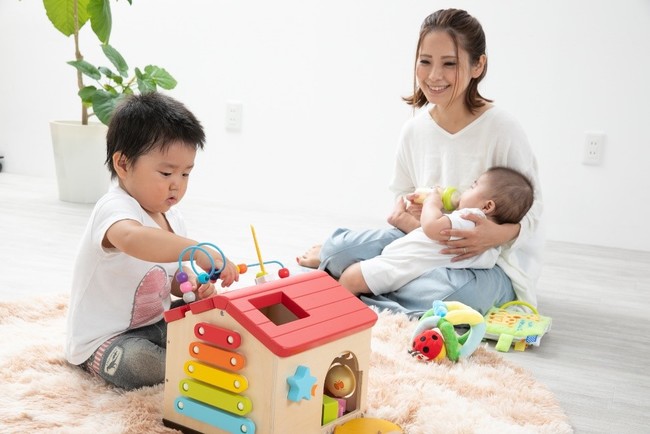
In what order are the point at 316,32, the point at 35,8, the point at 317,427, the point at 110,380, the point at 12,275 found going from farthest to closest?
the point at 35,8 → the point at 316,32 → the point at 12,275 → the point at 110,380 → the point at 317,427

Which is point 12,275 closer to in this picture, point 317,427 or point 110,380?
point 110,380

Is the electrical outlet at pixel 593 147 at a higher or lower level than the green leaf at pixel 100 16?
lower

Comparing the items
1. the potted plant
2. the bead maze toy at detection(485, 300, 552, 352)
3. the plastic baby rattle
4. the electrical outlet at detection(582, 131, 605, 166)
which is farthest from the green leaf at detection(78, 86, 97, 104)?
the electrical outlet at detection(582, 131, 605, 166)

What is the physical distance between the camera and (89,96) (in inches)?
112

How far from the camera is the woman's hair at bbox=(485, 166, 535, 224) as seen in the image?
1964mm

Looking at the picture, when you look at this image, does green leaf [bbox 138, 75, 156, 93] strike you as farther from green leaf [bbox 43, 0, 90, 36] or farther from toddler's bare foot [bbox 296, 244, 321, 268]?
toddler's bare foot [bbox 296, 244, 321, 268]

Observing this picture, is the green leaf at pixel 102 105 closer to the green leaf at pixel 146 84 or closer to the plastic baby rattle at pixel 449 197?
the green leaf at pixel 146 84

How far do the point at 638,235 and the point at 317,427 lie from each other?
211cm

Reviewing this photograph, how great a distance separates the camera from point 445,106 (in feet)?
6.81

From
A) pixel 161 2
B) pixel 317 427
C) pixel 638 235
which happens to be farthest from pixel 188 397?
pixel 161 2

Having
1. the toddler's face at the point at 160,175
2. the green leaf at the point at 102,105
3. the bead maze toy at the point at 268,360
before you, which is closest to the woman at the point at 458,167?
the bead maze toy at the point at 268,360

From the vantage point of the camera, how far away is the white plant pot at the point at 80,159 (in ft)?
9.88

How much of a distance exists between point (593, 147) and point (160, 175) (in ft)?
6.65

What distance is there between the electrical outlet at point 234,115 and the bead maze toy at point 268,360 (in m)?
2.17
